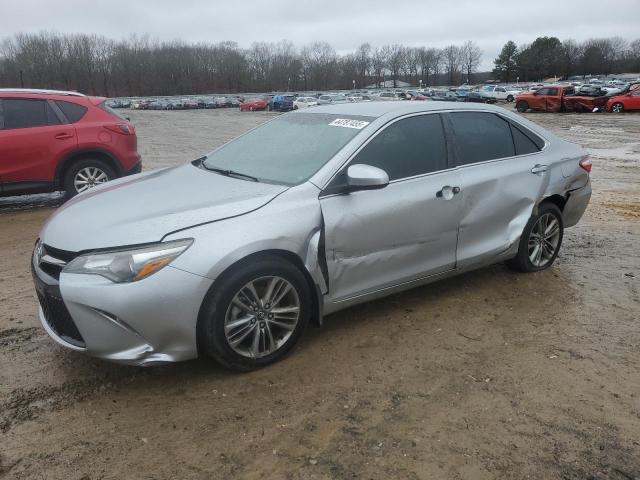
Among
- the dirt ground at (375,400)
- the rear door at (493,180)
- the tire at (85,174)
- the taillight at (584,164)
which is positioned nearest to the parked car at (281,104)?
the tire at (85,174)

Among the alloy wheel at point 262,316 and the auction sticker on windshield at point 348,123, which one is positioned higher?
the auction sticker on windshield at point 348,123

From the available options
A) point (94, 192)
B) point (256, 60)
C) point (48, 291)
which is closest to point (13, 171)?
point (94, 192)

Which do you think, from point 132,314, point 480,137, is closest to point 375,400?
point 132,314

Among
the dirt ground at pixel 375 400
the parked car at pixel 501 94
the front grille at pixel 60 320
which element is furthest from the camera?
the parked car at pixel 501 94

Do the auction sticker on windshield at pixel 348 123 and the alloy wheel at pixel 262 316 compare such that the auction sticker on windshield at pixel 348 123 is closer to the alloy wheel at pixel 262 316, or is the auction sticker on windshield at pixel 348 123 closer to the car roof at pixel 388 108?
the car roof at pixel 388 108

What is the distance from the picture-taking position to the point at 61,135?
7.64m

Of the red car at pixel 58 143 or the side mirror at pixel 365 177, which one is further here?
the red car at pixel 58 143

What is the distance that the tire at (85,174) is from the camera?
7789 mm

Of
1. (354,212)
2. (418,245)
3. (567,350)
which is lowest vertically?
(567,350)

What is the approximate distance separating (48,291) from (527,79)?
4974 inches

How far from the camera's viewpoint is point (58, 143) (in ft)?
24.9

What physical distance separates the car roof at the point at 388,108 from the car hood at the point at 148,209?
1.10 meters

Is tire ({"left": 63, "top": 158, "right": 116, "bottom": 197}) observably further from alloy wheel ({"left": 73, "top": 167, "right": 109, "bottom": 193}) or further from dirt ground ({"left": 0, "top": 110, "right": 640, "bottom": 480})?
dirt ground ({"left": 0, "top": 110, "right": 640, "bottom": 480})

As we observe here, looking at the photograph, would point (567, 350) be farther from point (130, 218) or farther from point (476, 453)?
point (130, 218)
